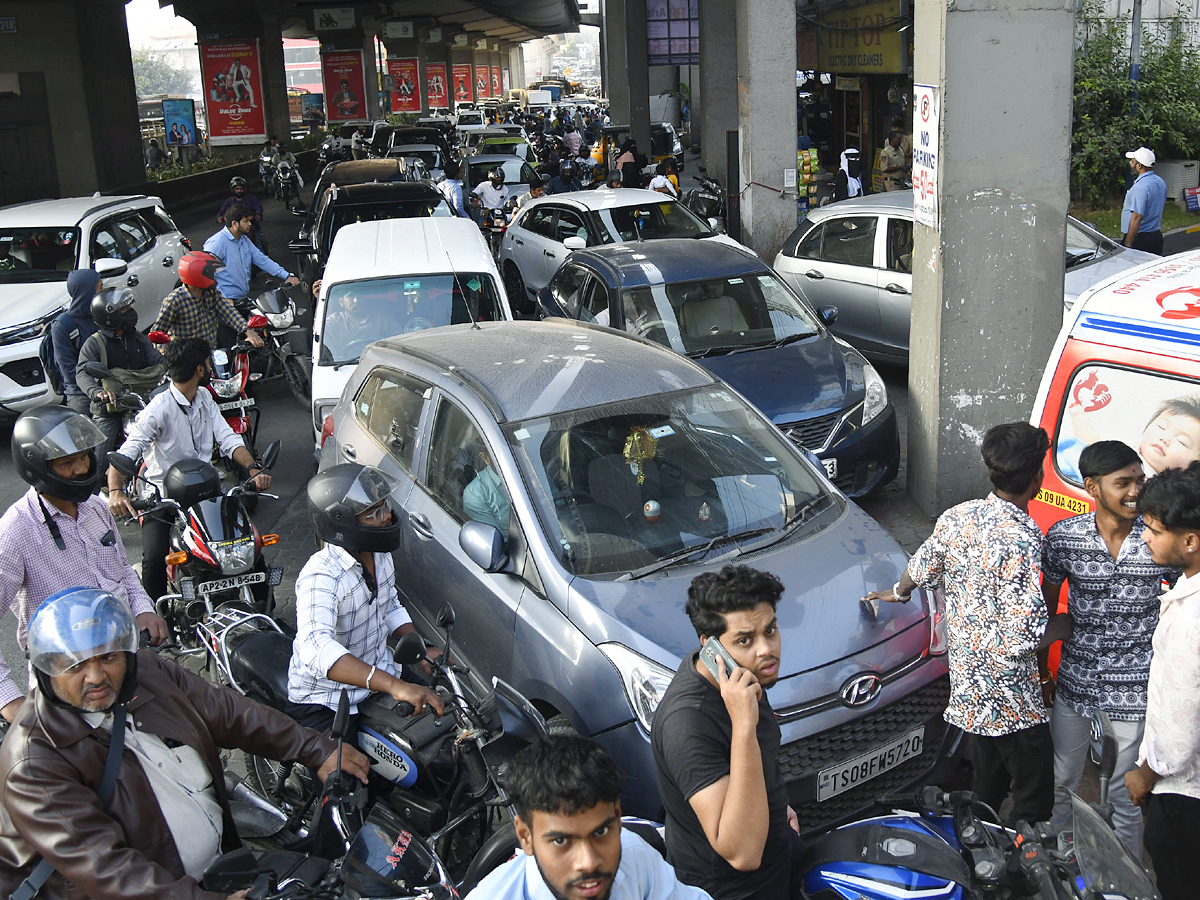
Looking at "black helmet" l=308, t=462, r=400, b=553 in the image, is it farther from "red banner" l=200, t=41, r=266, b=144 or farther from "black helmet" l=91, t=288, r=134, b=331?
"red banner" l=200, t=41, r=266, b=144

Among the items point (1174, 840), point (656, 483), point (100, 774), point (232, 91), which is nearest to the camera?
point (100, 774)

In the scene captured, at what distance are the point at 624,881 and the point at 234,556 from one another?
4046mm

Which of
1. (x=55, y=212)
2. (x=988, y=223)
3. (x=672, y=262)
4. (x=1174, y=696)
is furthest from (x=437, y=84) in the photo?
(x=1174, y=696)

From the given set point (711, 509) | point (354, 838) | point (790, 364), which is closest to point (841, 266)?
point (790, 364)

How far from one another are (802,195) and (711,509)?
50.1 ft

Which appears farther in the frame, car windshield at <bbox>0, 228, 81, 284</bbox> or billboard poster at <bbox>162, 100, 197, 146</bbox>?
billboard poster at <bbox>162, 100, 197, 146</bbox>

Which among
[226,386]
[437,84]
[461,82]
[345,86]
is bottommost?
[226,386]

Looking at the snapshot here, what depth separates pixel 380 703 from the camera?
3957mm

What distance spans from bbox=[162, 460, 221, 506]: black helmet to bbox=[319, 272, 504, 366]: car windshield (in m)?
2.66

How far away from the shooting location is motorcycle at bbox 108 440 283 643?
578 centimetres

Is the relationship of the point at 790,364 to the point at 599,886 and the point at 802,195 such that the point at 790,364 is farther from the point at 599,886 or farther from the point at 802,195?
the point at 802,195

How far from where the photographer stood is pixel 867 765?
13.2 feet

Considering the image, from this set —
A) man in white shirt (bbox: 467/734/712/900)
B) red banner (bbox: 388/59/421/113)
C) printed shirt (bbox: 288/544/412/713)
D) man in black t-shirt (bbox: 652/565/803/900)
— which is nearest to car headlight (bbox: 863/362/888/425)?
printed shirt (bbox: 288/544/412/713)

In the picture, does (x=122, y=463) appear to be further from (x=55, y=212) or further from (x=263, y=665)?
(x=55, y=212)
